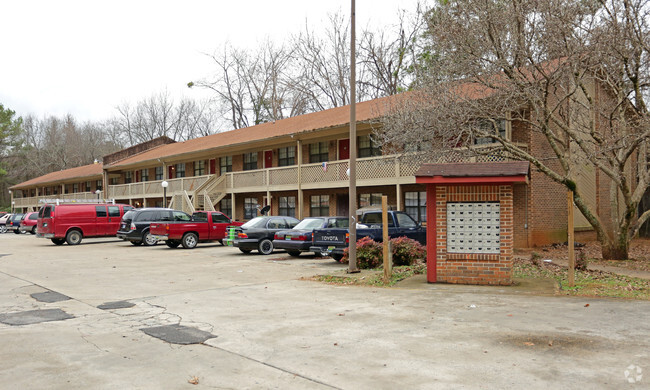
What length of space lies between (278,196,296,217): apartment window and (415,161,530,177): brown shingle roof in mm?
Result: 21302

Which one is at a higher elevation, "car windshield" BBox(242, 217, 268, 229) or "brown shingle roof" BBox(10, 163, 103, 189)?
"brown shingle roof" BBox(10, 163, 103, 189)

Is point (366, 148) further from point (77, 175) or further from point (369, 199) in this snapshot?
point (77, 175)

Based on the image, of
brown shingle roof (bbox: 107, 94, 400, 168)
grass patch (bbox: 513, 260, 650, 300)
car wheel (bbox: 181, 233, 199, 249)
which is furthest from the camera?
brown shingle roof (bbox: 107, 94, 400, 168)

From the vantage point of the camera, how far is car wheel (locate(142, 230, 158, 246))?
24297 millimetres

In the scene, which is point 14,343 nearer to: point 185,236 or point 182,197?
point 185,236

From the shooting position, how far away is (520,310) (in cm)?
833

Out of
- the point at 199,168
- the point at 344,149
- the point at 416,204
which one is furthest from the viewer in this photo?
the point at 199,168

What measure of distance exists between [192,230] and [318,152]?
9.44 metres

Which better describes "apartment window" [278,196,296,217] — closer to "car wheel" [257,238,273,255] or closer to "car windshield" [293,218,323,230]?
"car wheel" [257,238,273,255]

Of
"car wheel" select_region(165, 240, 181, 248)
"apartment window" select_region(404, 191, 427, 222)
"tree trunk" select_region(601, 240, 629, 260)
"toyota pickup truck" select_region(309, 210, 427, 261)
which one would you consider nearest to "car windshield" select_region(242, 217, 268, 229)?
"toyota pickup truck" select_region(309, 210, 427, 261)

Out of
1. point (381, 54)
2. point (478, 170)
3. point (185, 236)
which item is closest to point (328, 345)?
point (478, 170)

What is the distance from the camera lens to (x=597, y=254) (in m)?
18.2

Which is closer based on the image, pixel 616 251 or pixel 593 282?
pixel 593 282

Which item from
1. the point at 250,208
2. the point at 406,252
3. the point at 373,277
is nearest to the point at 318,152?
the point at 250,208
